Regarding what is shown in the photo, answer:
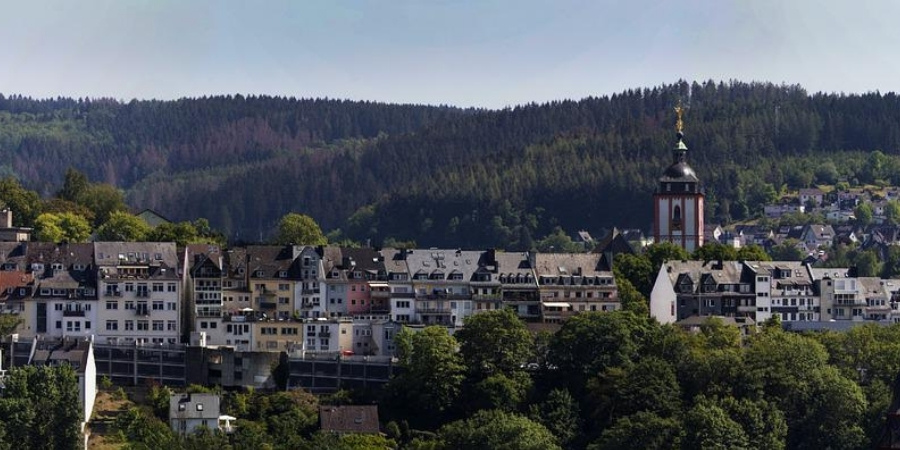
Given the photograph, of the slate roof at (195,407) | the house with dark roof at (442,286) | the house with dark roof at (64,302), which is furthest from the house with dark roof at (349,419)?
the house with dark roof at (64,302)

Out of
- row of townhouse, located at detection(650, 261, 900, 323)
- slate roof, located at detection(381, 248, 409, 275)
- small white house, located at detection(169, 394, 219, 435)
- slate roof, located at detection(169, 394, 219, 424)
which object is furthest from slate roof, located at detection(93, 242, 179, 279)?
row of townhouse, located at detection(650, 261, 900, 323)

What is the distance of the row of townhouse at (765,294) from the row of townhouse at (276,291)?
4362 millimetres

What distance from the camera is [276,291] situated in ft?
357

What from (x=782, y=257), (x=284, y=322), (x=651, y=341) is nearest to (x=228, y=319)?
(x=284, y=322)

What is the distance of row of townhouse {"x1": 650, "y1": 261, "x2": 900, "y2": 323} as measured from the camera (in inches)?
4572

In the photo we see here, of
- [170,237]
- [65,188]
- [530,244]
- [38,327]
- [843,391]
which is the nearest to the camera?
[843,391]

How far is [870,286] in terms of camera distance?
4862 inches

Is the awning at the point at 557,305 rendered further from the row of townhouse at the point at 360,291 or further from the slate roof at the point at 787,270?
the slate roof at the point at 787,270

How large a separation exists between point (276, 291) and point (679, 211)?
3595 cm

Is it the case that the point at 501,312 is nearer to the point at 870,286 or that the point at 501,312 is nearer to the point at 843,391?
the point at 843,391

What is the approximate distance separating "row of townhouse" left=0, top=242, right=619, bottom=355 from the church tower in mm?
21613

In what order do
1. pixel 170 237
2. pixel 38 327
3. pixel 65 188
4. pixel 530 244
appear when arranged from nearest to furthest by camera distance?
pixel 38 327
pixel 170 237
pixel 65 188
pixel 530 244

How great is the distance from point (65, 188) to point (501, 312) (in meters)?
50.1

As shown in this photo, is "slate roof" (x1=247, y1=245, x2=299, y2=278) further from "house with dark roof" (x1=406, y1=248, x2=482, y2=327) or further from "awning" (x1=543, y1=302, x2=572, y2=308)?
"awning" (x1=543, y1=302, x2=572, y2=308)
